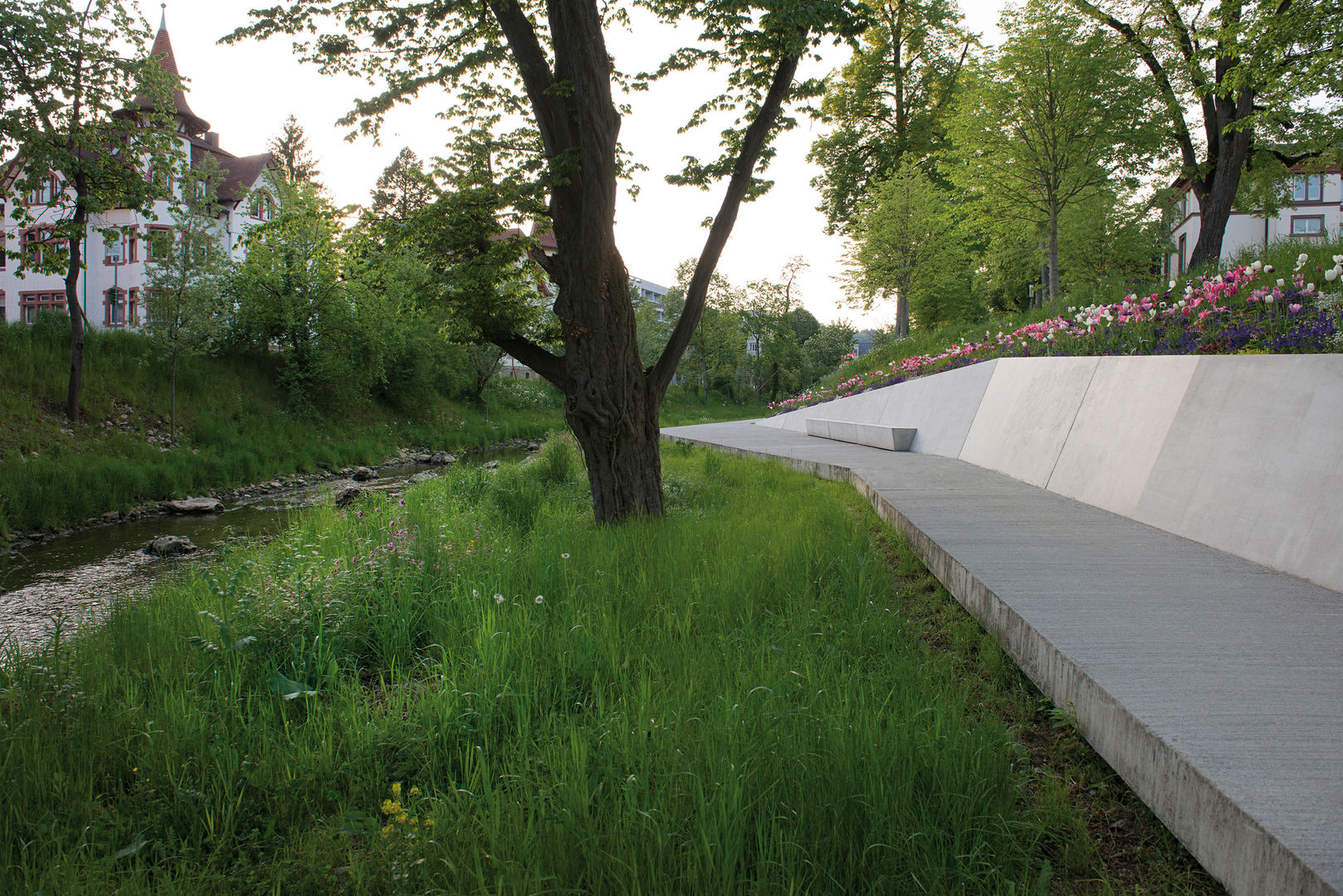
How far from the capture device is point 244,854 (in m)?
2.22

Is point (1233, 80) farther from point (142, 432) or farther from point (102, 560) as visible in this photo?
point (142, 432)

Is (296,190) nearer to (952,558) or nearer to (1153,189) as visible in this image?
(952,558)

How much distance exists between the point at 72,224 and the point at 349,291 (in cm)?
1232

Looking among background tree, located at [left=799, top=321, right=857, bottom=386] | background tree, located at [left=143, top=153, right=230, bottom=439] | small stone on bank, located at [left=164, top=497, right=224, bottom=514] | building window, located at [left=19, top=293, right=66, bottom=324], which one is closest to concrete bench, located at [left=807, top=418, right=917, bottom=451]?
small stone on bank, located at [left=164, top=497, right=224, bottom=514]

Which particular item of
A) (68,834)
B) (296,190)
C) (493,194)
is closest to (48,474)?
(493,194)

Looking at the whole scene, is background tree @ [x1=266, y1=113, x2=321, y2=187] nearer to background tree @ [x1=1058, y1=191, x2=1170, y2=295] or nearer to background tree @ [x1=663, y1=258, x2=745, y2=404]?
background tree @ [x1=663, y1=258, x2=745, y2=404]

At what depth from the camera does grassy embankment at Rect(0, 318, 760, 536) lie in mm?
12805

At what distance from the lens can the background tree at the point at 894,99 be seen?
29.2m

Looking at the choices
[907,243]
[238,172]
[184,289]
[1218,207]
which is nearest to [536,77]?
[1218,207]

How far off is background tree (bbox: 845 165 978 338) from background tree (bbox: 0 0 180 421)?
19885mm

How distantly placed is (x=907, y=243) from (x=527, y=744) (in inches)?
993

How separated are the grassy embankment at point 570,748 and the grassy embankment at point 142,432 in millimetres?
10701

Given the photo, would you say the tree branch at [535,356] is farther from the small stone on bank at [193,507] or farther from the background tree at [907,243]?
the background tree at [907,243]

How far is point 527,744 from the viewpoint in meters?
2.66
